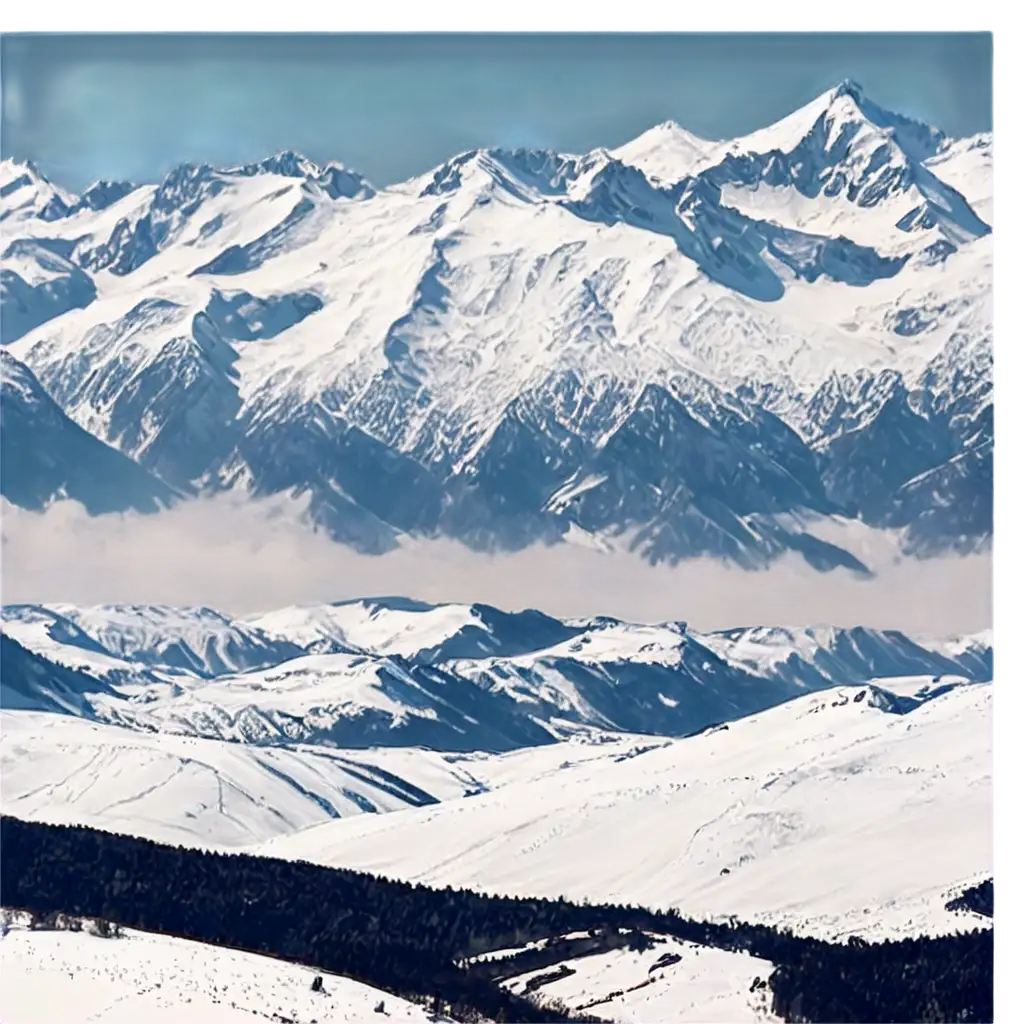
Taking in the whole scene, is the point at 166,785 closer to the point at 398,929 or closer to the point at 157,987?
the point at 398,929

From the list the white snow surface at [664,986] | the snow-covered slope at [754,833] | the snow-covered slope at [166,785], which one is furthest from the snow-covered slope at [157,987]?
the snow-covered slope at [166,785]

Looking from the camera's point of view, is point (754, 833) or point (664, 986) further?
point (754, 833)

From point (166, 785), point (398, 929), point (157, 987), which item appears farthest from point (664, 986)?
point (166, 785)

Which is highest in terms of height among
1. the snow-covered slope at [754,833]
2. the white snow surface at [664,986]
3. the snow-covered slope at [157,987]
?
the snow-covered slope at [754,833]

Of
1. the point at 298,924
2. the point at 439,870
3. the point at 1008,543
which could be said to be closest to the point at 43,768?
the point at 439,870

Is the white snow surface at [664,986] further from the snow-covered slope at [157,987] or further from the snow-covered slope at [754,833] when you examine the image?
the snow-covered slope at [754,833]

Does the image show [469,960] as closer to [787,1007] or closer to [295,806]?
[787,1007]
